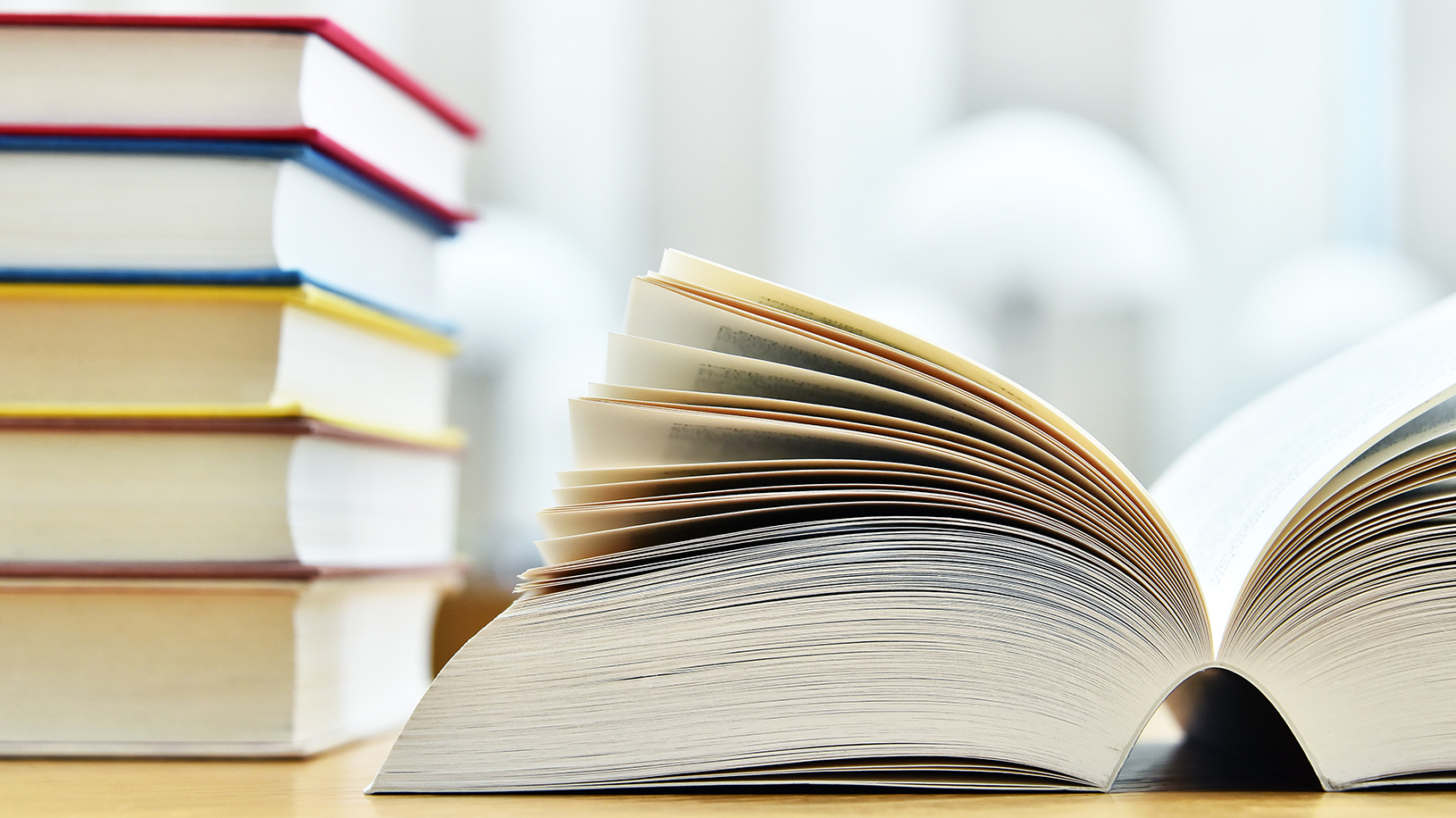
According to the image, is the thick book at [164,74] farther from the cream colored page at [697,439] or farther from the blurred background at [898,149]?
the blurred background at [898,149]

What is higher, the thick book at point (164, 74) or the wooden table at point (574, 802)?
the thick book at point (164, 74)

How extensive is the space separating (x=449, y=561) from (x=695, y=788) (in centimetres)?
27

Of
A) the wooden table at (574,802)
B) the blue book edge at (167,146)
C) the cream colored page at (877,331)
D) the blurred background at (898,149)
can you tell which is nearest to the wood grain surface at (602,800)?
the wooden table at (574,802)

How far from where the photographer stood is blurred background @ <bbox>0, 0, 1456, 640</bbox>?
315 centimetres

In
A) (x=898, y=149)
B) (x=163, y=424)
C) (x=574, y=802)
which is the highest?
(x=898, y=149)

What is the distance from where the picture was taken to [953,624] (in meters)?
0.39

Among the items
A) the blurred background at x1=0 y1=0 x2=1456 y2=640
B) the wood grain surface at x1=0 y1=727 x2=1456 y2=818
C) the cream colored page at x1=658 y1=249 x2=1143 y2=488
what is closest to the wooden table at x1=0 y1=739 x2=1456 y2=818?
the wood grain surface at x1=0 y1=727 x2=1456 y2=818

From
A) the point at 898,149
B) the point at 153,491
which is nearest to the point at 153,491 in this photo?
the point at 153,491

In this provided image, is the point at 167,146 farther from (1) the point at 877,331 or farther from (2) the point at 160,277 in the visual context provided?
(1) the point at 877,331

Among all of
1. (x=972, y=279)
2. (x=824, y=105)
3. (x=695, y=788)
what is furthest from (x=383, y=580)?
(x=824, y=105)

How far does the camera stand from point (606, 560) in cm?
41

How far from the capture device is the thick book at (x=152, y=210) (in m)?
0.47

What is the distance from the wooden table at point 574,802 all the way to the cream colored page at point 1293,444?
0.21ft

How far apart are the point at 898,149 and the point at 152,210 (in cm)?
283
